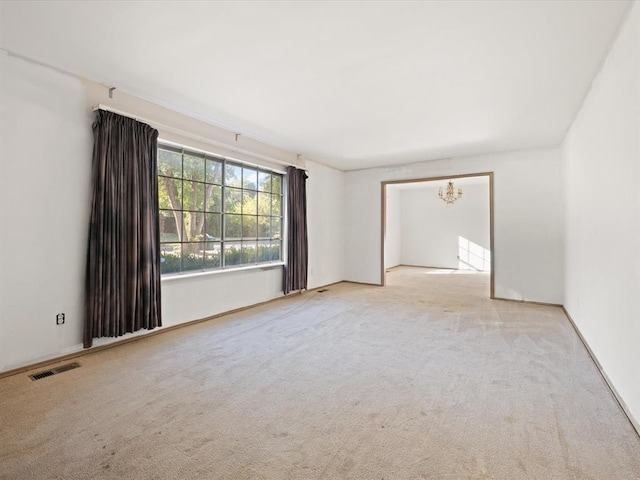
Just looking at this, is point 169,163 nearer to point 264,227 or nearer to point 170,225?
point 170,225

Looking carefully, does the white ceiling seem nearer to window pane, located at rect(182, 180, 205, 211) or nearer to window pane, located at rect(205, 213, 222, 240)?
window pane, located at rect(182, 180, 205, 211)

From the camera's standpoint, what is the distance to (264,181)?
200 inches

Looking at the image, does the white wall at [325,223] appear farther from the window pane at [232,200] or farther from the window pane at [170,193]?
the window pane at [170,193]

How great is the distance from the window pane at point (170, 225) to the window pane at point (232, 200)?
0.71m

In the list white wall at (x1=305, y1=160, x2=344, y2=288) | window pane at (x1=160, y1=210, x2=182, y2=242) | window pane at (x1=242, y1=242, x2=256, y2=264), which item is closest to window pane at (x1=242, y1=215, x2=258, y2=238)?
window pane at (x1=242, y1=242, x2=256, y2=264)

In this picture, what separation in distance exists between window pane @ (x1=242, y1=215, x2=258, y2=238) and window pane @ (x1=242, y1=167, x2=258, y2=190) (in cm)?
47

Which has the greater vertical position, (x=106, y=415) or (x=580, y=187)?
(x=580, y=187)

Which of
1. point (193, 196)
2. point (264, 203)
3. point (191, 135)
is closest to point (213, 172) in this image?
point (193, 196)

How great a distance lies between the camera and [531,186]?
5.09 metres

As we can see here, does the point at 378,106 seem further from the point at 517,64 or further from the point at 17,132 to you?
the point at 17,132

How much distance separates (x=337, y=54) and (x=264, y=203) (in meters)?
2.96

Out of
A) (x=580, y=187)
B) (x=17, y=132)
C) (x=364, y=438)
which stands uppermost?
(x=17, y=132)

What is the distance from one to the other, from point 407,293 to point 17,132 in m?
5.61

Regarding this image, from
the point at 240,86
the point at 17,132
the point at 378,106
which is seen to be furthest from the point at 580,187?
the point at 17,132
